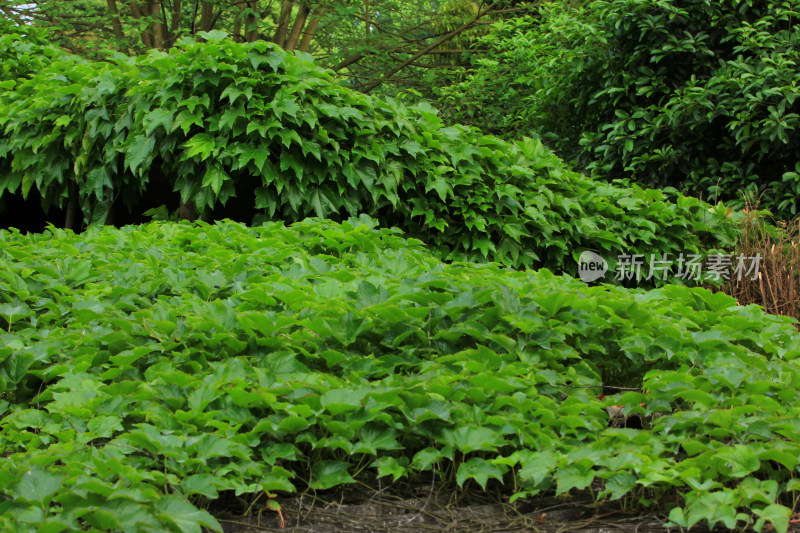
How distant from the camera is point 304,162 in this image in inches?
199

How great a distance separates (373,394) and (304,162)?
9.92 feet

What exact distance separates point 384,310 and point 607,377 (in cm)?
104

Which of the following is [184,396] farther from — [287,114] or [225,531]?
[287,114]

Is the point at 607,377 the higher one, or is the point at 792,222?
the point at 792,222

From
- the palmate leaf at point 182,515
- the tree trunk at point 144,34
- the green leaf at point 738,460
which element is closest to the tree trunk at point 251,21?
the tree trunk at point 144,34

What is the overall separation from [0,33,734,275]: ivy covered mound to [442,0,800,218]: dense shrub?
4.19 ft

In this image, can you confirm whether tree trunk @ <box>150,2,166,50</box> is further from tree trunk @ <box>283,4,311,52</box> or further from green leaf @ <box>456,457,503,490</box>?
green leaf @ <box>456,457,503,490</box>

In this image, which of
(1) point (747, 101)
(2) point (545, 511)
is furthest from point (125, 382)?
(1) point (747, 101)

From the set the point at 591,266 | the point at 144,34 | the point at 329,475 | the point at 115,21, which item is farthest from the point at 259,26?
the point at 329,475

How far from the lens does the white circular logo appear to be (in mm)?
5496

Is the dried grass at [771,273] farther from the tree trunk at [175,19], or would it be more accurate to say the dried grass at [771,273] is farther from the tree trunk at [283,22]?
the tree trunk at [175,19]

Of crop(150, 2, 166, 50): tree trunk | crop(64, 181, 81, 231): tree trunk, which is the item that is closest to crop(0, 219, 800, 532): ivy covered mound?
crop(64, 181, 81, 231): tree trunk

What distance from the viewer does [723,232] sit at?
19.0 feet

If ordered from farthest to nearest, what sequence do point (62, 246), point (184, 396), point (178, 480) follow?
point (62, 246), point (184, 396), point (178, 480)
